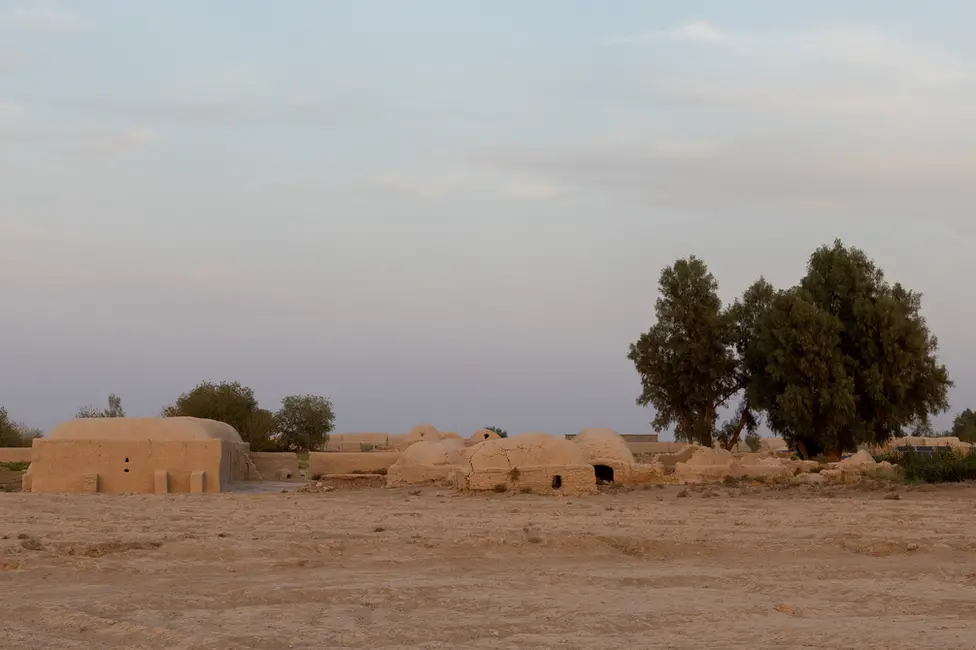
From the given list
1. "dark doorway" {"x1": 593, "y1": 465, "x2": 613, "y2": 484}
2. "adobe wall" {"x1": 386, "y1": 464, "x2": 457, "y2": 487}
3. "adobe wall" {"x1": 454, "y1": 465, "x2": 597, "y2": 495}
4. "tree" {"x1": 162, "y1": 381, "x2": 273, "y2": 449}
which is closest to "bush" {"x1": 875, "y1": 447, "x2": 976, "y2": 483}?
"dark doorway" {"x1": 593, "y1": 465, "x2": 613, "y2": 484}

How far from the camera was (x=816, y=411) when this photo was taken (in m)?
28.7

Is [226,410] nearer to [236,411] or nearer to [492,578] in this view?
[236,411]

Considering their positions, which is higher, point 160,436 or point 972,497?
point 160,436

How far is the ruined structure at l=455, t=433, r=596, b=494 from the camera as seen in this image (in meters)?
18.6

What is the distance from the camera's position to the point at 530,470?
61.2ft

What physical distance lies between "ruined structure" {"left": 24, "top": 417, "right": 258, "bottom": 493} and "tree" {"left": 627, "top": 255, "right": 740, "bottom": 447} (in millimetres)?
15718

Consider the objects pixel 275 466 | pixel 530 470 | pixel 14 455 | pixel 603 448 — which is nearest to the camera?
pixel 530 470

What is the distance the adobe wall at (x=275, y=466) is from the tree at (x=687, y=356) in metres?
11.7

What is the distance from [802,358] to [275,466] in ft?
52.6

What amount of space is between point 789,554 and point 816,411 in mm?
19578

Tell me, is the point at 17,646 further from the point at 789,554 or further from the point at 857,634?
the point at 789,554

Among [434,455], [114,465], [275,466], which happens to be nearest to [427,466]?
[434,455]

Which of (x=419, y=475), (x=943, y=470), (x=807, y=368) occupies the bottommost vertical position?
(x=943, y=470)

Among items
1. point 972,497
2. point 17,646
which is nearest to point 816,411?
point 972,497
